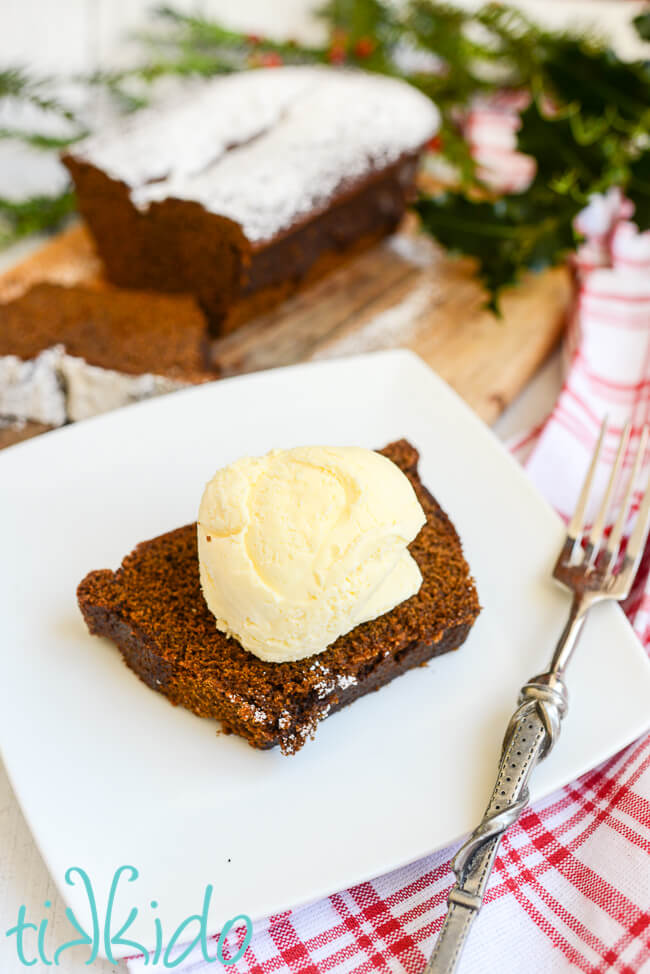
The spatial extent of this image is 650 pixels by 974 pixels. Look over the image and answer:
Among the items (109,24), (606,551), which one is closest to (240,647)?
(606,551)

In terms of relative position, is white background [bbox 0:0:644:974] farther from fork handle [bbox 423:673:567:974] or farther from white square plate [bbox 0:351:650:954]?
fork handle [bbox 423:673:567:974]

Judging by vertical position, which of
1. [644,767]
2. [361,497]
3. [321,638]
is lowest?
[644,767]

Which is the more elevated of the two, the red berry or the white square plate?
the red berry

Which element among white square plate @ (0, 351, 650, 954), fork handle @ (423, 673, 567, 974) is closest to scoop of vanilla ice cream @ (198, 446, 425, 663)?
white square plate @ (0, 351, 650, 954)

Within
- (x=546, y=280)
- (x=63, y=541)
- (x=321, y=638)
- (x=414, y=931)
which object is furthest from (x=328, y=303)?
(x=414, y=931)

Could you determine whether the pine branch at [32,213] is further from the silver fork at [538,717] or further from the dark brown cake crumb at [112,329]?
the silver fork at [538,717]

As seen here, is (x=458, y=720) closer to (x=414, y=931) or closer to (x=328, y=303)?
(x=414, y=931)

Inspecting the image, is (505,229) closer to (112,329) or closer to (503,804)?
(112,329)
